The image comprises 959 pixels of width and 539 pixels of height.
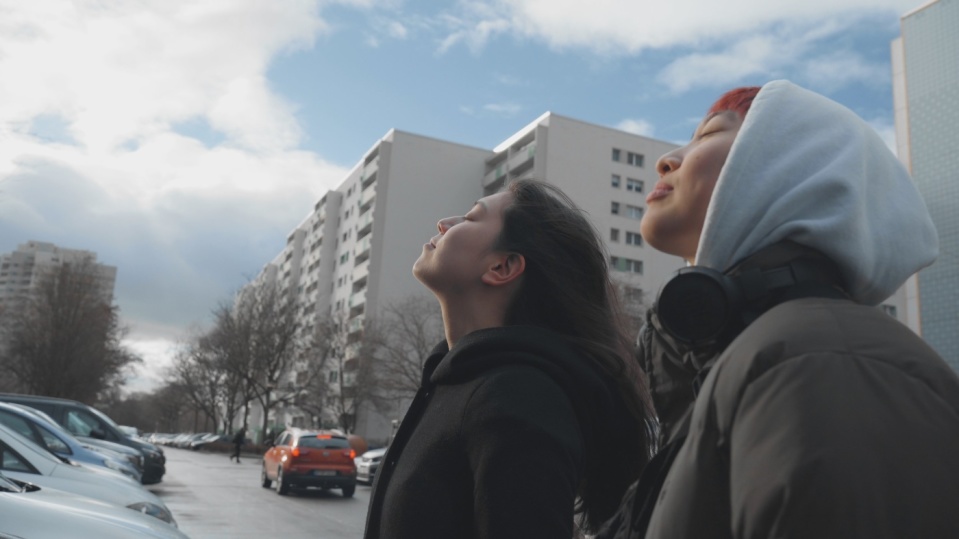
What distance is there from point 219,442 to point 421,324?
947 inches

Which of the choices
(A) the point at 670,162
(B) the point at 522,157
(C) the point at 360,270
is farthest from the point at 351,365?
(A) the point at 670,162

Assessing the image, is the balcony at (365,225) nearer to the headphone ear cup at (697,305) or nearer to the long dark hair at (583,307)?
the long dark hair at (583,307)

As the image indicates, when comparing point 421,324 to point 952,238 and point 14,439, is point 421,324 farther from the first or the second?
point 14,439

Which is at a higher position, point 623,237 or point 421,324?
point 623,237

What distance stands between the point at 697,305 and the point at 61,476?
7397 millimetres

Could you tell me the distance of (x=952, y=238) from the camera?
4756 centimetres

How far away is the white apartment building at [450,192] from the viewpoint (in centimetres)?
6353

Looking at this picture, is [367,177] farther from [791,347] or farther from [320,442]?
[791,347]

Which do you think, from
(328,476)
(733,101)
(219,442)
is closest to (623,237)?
(219,442)

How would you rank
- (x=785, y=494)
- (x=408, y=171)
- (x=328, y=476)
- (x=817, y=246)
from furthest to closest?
(x=408, y=171)
(x=328, y=476)
(x=817, y=246)
(x=785, y=494)

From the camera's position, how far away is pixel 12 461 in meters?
6.74

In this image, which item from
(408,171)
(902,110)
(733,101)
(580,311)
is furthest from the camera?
(408,171)

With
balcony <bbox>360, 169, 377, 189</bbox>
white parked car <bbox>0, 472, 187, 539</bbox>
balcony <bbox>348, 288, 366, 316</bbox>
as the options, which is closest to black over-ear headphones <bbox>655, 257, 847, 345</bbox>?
white parked car <bbox>0, 472, 187, 539</bbox>

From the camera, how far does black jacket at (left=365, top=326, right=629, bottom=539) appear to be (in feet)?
5.38
